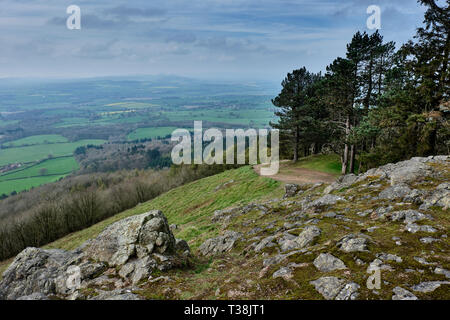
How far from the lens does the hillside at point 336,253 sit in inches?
243

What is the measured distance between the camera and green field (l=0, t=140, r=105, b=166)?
147 meters

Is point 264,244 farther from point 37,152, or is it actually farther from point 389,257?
point 37,152

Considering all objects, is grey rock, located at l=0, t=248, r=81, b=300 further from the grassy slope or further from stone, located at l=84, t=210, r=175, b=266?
the grassy slope

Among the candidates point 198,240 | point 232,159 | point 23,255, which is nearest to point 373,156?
point 198,240

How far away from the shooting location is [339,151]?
37719 millimetres

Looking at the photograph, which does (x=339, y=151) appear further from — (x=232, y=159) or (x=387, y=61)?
(x=232, y=159)

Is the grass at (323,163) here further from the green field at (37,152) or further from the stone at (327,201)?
the green field at (37,152)

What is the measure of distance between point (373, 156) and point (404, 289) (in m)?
24.5

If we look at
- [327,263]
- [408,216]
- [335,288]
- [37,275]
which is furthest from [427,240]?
[37,275]

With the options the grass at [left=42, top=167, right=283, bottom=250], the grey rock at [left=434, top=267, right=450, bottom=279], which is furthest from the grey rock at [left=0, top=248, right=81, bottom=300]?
the grass at [left=42, top=167, right=283, bottom=250]

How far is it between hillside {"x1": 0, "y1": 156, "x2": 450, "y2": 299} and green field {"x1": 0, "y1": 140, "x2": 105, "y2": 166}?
6813 inches

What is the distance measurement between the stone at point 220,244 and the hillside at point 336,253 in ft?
0.18
